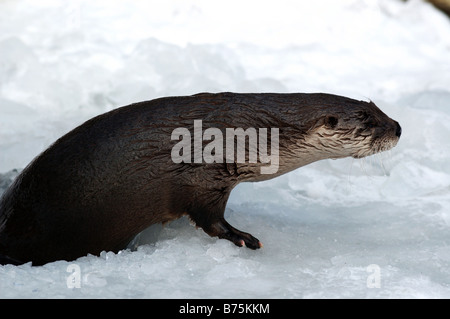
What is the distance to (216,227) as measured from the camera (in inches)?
135

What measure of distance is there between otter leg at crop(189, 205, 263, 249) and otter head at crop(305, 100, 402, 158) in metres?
0.53

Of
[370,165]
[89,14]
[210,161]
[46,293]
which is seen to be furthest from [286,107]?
[89,14]

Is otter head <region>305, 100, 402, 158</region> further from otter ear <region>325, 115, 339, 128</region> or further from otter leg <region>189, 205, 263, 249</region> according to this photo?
otter leg <region>189, 205, 263, 249</region>

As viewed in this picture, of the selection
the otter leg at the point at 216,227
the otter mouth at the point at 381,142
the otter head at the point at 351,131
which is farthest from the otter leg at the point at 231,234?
the otter mouth at the point at 381,142

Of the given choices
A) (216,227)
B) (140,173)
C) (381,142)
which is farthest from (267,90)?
(140,173)

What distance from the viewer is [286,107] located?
11.5 feet

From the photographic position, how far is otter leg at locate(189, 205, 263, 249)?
3400 millimetres

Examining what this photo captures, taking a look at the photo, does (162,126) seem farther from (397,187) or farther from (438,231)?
(397,187)

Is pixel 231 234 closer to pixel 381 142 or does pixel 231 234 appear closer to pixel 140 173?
pixel 140 173

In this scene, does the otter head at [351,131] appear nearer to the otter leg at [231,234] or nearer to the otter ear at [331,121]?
the otter ear at [331,121]

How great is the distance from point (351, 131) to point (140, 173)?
98 centimetres

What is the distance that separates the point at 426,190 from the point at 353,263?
1.44 meters

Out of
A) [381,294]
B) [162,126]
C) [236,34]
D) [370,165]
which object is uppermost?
[236,34]

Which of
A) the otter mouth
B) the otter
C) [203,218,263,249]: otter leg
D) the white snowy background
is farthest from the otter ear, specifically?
[203,218,263,249]: otter leg
